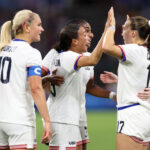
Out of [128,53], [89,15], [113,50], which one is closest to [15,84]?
[113,50]

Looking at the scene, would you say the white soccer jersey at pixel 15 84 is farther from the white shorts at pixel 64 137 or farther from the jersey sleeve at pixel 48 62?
the jersey sleeve at pixel 48 62

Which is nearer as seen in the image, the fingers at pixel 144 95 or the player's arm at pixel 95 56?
the fingers at pixel 144 95

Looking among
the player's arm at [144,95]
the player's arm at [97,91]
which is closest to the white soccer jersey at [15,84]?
the player's arm at [144,95]

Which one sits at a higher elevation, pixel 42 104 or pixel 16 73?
pixel 16 73

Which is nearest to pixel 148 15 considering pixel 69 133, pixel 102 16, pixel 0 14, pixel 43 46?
pixel 102 16

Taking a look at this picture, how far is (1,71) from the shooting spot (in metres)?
4.16

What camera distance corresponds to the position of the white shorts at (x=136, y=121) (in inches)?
167

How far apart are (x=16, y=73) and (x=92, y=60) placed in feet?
2.91

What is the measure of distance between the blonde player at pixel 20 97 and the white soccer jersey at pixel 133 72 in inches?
34.1

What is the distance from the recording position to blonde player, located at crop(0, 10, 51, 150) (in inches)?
160

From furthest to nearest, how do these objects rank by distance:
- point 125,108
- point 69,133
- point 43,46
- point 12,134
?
point 43,46 → point 69,133 → point 125,108 → point 12,134

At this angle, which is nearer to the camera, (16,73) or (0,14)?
(16,73)

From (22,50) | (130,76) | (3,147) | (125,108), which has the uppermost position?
(22,50)

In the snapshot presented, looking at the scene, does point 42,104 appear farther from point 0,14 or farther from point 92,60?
point 0,14
